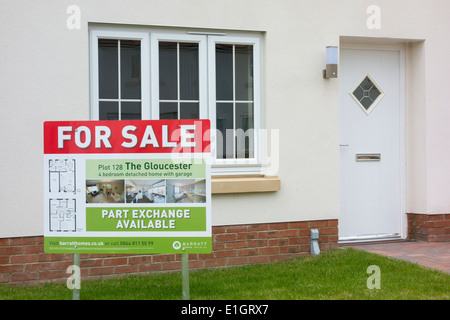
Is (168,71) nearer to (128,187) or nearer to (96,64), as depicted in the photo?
(96,64)

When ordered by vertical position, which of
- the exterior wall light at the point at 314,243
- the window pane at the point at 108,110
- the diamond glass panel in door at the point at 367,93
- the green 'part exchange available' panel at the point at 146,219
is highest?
the diamond glass panel in door at the point at 367,93

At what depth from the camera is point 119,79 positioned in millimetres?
6613

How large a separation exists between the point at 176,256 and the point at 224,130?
1.57 meters

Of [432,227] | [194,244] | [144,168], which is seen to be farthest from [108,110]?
[432,227]

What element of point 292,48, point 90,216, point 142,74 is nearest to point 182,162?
point 90,216

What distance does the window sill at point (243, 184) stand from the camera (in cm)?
669

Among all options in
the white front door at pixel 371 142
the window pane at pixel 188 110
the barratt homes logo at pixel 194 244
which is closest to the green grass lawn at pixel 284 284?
the barratt homes logo at pixel 194 244

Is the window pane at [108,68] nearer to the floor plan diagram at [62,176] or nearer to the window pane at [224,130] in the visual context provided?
the window pane at [224,130]

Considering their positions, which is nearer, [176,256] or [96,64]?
[96,64]

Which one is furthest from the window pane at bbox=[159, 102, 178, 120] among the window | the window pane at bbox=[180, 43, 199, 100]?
the window pane at bbox=[180, 43, 199, 100]

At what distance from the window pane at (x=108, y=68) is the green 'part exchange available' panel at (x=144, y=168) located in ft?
5.98

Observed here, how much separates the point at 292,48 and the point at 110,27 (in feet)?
7.09

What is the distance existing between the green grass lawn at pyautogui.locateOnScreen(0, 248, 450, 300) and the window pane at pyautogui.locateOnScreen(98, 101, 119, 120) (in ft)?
5.88
